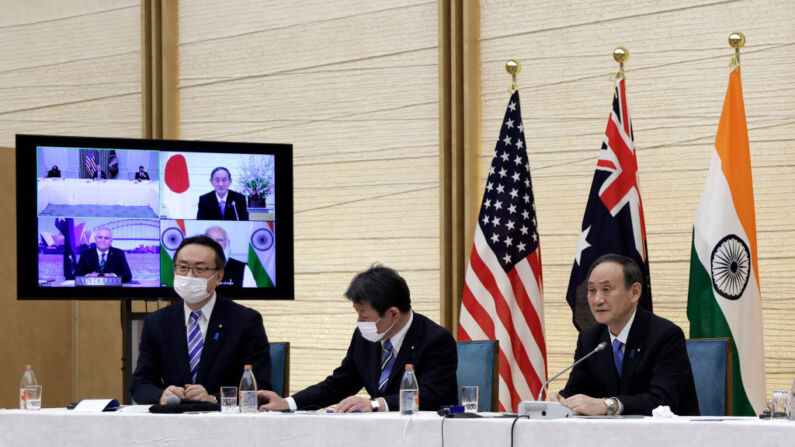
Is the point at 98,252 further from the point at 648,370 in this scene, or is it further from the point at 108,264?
the point at 648,370

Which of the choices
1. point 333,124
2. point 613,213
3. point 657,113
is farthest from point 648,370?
point 333,124

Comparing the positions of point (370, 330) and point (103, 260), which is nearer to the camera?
point (370, 330)

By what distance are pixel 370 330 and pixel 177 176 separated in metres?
1.39

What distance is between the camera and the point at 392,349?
3955mm

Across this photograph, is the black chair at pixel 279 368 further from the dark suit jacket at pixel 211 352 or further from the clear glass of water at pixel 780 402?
the clear glass of water at pixel 780 402

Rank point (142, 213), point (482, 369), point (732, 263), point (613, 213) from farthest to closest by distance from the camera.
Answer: point (613, 213) < point (142, 213) < point (732, 263) < point (482, 369)

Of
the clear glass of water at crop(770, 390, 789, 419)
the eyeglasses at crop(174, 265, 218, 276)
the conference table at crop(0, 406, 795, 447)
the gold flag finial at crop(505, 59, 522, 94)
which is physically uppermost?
the gold flag finial at crop(505, 59, 522, 94)

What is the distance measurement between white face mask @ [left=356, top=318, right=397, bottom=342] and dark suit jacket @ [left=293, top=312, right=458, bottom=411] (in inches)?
3.8

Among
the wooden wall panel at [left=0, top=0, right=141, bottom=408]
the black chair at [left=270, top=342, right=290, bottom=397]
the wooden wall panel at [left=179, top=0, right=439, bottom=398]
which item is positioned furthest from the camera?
the wooden wall panel at [left=0, top=0, right=141, bottom=408]

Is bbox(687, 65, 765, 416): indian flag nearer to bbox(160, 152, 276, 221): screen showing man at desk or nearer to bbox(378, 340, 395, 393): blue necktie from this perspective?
bbox(378, 340, 395, 393): blue necktie

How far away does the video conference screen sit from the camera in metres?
4.61

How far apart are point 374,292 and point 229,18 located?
327cm

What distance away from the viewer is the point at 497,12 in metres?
5.77

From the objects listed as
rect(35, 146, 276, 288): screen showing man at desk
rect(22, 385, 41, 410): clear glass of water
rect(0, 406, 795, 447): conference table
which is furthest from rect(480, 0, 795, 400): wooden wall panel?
rect(22, 385, 41, 410): clear glass of water
